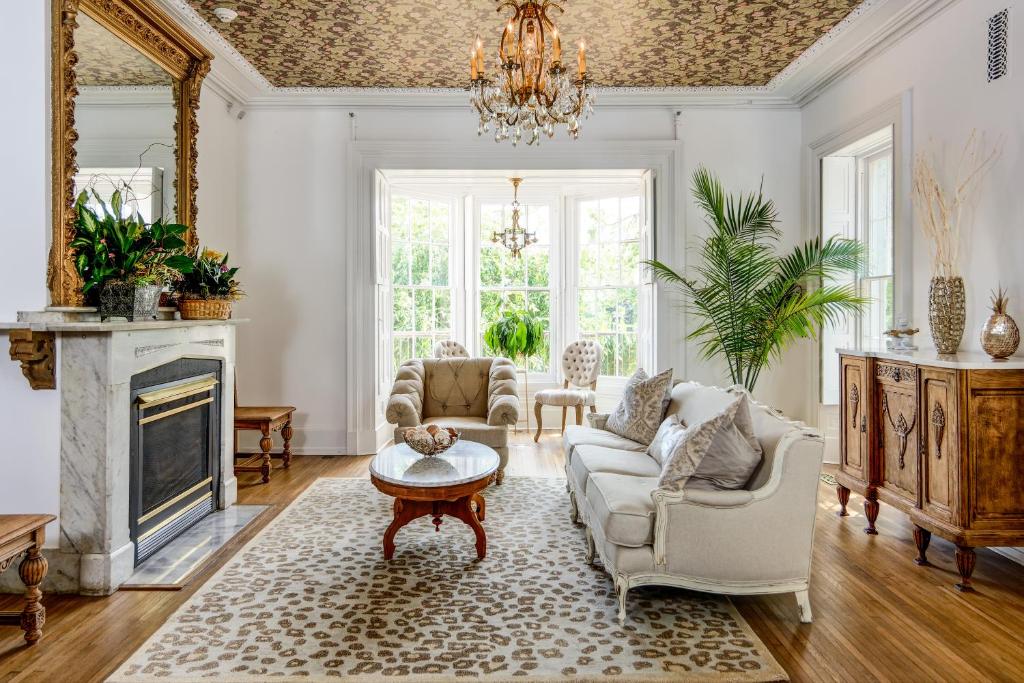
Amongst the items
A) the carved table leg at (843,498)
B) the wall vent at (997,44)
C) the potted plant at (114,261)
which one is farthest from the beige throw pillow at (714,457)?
the potted plant at (114,261)

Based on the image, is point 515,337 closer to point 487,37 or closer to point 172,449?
point 487,37

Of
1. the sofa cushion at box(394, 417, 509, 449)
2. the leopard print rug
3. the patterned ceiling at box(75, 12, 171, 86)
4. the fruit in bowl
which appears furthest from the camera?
the sofa cushion at box(394, 417, 509, 449)

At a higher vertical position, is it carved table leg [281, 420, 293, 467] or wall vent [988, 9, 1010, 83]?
wall vent [988, 9, 1010, 83]

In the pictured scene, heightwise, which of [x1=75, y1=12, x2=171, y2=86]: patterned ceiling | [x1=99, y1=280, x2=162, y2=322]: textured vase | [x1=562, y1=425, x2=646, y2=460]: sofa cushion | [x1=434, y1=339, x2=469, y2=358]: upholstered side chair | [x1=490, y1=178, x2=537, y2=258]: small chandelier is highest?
[x1=75, y1=12, x2=171, y2=86]: patterned ceiling

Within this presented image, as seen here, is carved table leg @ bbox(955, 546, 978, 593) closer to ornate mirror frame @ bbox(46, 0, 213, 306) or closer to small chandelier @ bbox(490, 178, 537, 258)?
ornate mirror frame @ bbox(46, 0, 213, 306)

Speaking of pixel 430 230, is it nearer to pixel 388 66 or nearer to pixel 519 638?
pixel 388 66

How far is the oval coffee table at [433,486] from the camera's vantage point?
2.99m

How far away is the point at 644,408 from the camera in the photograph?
12.7 ft

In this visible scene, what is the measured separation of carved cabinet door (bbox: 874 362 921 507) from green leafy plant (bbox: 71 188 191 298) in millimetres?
4014

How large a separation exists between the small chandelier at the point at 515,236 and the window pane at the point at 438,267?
0.61 metres

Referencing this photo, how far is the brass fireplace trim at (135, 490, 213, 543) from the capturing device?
10.3 feet

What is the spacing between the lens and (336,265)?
221 inches

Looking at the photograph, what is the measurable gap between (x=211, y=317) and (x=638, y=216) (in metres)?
4.50

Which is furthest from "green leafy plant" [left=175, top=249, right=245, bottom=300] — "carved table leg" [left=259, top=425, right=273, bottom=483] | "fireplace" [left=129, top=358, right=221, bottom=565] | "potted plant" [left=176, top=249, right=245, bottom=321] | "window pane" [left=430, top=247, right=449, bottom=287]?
"window pane" [left=430, top=247, right=449, bottom=287]
